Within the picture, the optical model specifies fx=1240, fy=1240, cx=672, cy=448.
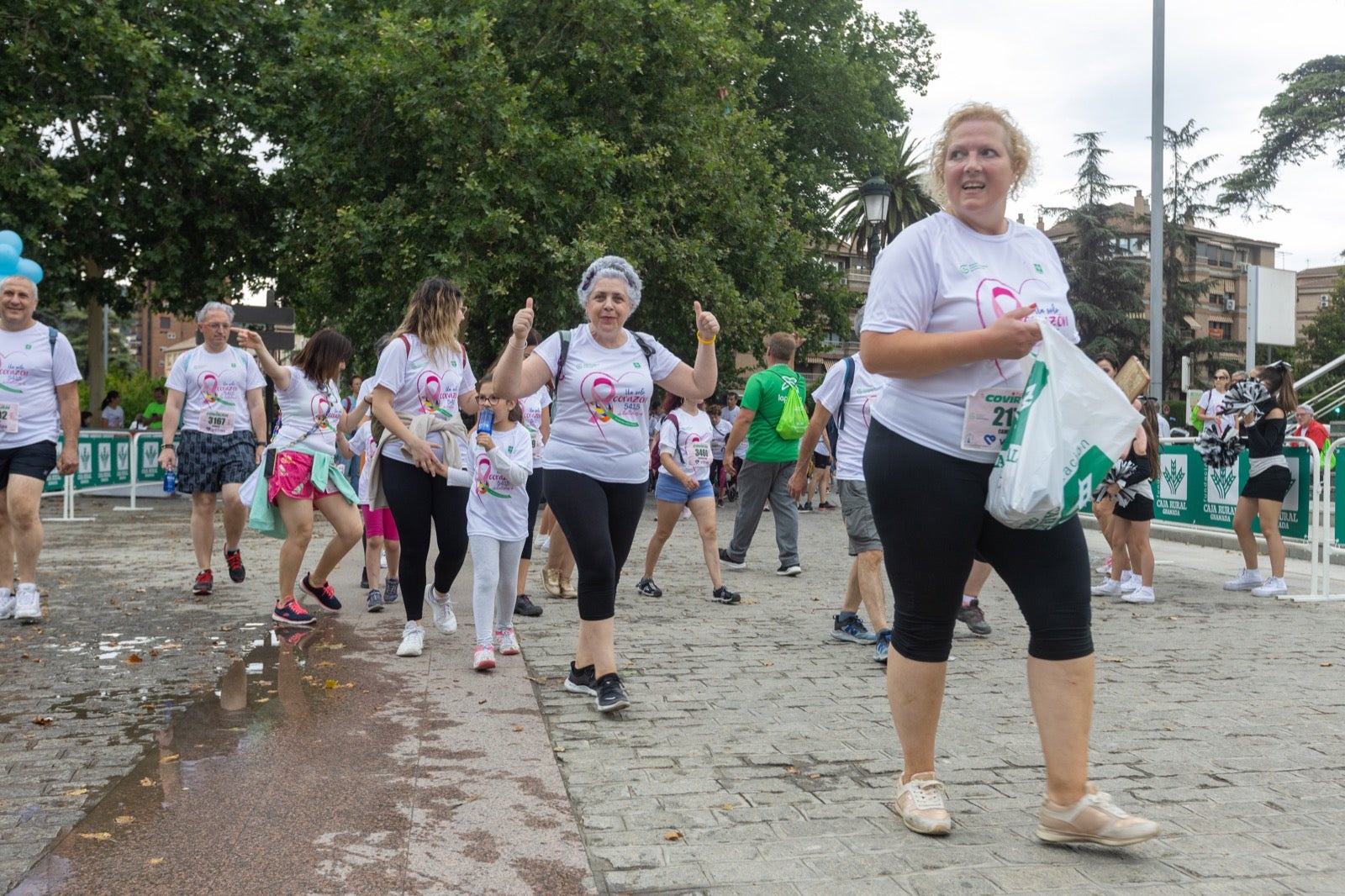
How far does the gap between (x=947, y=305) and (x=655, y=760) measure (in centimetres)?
193

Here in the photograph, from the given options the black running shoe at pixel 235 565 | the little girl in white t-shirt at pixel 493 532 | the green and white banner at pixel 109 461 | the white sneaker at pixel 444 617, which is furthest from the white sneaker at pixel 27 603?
the green and white banner at pixel 109 461

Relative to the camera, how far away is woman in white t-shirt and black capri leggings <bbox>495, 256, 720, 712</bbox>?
16.7 feet

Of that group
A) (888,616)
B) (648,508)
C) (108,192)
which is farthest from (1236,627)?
(108,192)

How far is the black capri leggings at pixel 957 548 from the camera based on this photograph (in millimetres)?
3318

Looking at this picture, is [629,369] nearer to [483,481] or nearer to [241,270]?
[483,481]

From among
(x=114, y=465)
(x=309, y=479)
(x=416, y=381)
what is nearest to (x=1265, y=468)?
(x=416, y=381)

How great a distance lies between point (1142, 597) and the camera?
30.3 ft

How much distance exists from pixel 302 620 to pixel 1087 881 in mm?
5271

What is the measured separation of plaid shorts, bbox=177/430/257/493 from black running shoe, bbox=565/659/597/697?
399 centimetres

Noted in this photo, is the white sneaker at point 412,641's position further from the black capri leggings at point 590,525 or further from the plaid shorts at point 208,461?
the plaid shorts at point 208,461

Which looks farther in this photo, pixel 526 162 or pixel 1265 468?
pixel 526 162

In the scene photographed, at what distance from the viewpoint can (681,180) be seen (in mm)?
23328

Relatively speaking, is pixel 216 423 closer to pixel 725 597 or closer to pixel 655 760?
pixel 725 597

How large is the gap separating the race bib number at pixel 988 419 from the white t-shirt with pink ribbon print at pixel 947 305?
0.02 meters
